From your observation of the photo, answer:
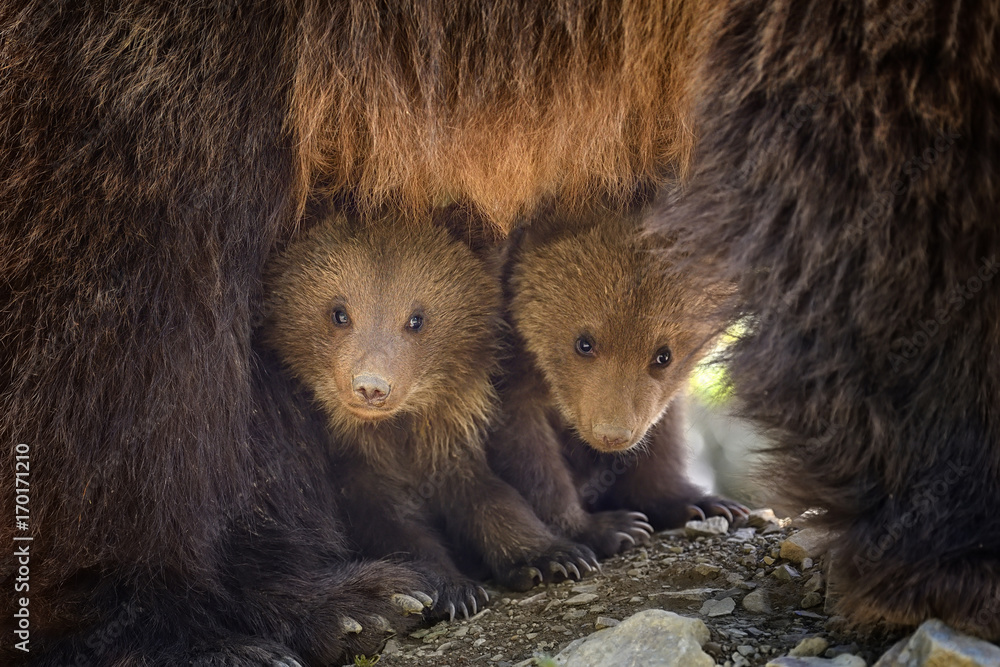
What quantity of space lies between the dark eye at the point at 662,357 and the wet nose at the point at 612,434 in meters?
0.33

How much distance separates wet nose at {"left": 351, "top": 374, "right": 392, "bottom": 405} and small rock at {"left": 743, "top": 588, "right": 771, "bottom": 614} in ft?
4.68

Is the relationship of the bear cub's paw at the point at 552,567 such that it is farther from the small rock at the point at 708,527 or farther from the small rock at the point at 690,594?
the small rock at the point at 708,527

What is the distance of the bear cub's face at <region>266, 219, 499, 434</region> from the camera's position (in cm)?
368

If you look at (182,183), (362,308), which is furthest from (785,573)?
(182,183)

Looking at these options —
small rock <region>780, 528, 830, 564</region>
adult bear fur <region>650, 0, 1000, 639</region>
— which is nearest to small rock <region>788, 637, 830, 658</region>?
adult bear fur <region>650, 0, 1000, 639</region>

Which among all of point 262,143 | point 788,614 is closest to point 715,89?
point 262,143

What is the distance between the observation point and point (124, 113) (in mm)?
2873

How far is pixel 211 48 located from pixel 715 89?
148 centimetres

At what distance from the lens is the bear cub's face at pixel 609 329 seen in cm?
381

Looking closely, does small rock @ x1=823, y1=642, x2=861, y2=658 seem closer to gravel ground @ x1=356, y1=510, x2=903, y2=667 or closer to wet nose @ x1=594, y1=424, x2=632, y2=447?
gravel ground @ x1=356, y1=510, x2=903, y2=667

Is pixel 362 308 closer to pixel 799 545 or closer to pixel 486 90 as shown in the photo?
pixel 486 90

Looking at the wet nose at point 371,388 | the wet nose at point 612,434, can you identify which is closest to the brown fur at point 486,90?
the wet nose at point 371,388

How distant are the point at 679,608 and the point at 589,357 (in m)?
1.07

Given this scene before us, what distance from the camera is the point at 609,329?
3.88m
